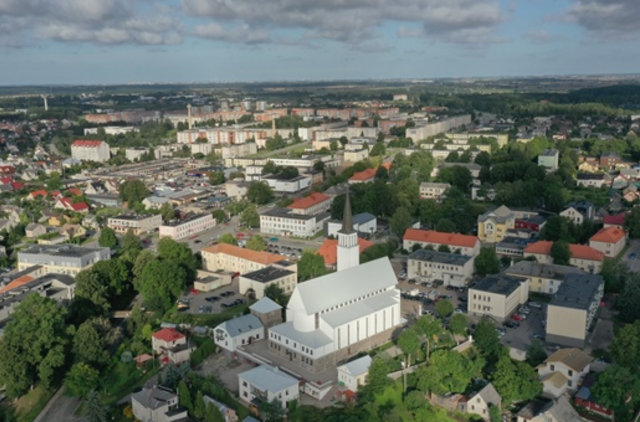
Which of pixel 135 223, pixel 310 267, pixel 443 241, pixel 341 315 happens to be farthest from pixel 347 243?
pixel 135 223

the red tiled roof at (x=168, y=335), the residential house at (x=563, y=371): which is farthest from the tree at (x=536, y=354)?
the red tiled roof at (x=168, y=335)

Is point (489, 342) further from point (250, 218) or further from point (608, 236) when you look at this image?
point (250, 218)

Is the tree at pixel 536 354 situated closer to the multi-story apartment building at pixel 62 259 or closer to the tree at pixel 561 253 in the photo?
the tree at pixel 561 253

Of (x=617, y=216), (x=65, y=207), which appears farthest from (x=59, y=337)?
(x=617, y=216)

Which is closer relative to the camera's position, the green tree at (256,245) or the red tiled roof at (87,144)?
the green tree at (256,245)

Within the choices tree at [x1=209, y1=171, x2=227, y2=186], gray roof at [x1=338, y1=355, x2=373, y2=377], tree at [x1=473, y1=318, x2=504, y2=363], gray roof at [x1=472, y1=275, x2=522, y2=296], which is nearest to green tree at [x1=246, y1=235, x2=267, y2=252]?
gray roof at [x1=472, y1=275, x2=522, y2=296]

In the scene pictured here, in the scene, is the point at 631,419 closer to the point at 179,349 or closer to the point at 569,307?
the point at 569,307

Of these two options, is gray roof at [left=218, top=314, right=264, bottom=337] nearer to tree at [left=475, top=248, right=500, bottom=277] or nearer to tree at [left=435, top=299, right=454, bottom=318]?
tree at [left=435, top=299, right=454, bottom=318]
